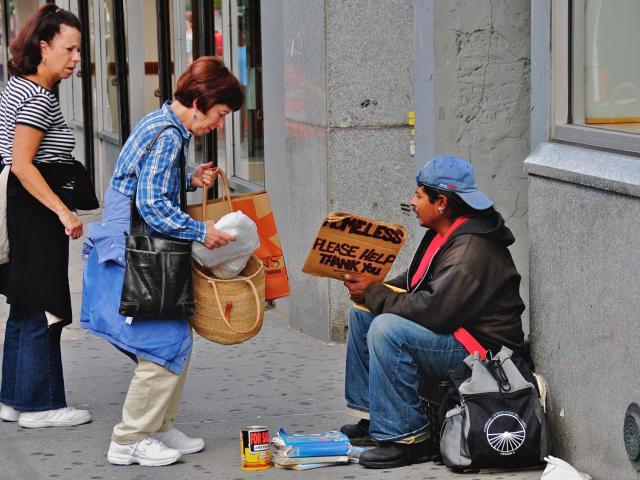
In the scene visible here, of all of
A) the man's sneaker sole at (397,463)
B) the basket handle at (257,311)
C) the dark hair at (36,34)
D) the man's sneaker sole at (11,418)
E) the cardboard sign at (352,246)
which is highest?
the dark hair at (36,34)

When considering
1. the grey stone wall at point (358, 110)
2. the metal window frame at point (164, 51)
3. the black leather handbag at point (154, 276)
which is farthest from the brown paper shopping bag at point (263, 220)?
the metal window frame at point (164, 51)

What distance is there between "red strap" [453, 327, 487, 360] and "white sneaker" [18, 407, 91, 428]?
187 cm

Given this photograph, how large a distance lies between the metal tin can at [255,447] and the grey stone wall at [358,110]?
2.34 metres

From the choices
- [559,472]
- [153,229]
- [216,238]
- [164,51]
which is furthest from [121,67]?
[559,472]

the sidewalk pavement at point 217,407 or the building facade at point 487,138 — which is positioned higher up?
the building facade at point 487,138

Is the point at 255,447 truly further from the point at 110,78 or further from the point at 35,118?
the point at 110,78

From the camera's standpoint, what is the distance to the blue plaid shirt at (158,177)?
194 inches

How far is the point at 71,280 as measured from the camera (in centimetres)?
984

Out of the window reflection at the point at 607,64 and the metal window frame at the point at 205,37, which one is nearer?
the window reflection at the point at 607,64

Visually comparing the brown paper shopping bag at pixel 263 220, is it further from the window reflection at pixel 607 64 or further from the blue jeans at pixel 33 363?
the window reflection at pixel 607 64

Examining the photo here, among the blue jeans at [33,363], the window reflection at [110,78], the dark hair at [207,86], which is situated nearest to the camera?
the dark hair at [207,86]

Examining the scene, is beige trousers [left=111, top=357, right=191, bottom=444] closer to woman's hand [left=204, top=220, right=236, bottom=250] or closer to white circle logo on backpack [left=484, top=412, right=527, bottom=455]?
woman's hand [left=204, top=220, right=236, bottom=250]

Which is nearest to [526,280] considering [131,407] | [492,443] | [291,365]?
[291,365]

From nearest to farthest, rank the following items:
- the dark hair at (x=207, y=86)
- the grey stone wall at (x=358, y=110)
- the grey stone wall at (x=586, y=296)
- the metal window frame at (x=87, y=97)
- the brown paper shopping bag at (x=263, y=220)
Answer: the grey stone wall at (x=586, y=296)
the dark hair at (x=207, y=86)
the brown paper shopping bag at (x=263, y=220)
the grey stone wall at (x=358, y=110)
the metal window frame at (x=87, y=97)
